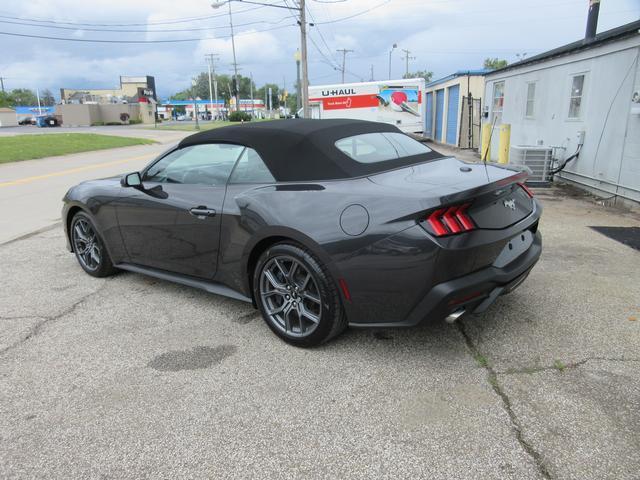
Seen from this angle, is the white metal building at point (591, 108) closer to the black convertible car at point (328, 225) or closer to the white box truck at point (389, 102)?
the black convertible car at point (328, 225)

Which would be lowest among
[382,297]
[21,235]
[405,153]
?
[21,235]

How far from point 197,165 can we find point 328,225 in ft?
5.16

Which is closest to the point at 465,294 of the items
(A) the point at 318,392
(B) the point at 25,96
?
(A) the point at 318,392

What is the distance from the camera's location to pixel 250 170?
362 cm

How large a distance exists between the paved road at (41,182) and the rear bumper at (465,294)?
6.35 meters

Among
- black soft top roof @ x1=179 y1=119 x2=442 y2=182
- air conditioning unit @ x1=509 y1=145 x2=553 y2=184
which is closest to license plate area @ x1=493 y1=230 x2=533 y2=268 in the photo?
black soft top roof @ x1=179 y1=119 x2=442 y2=182

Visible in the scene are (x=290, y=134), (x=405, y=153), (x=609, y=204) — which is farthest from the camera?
(x=609, y=204)

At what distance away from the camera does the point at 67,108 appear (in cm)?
6600

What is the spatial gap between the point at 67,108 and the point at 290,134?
72.7 metres

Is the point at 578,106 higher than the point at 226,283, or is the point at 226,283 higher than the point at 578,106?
the point at 578,106

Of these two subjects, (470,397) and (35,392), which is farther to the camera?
(35,392)

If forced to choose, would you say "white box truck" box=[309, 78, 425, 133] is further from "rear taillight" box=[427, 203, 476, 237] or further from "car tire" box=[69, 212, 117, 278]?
"rear taillight" box=[427, 203, 476, 237]

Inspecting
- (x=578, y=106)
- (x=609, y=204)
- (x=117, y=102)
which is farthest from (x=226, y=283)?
(x=117, y=102)

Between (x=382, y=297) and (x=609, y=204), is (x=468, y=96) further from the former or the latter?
(x=382, y=297)
